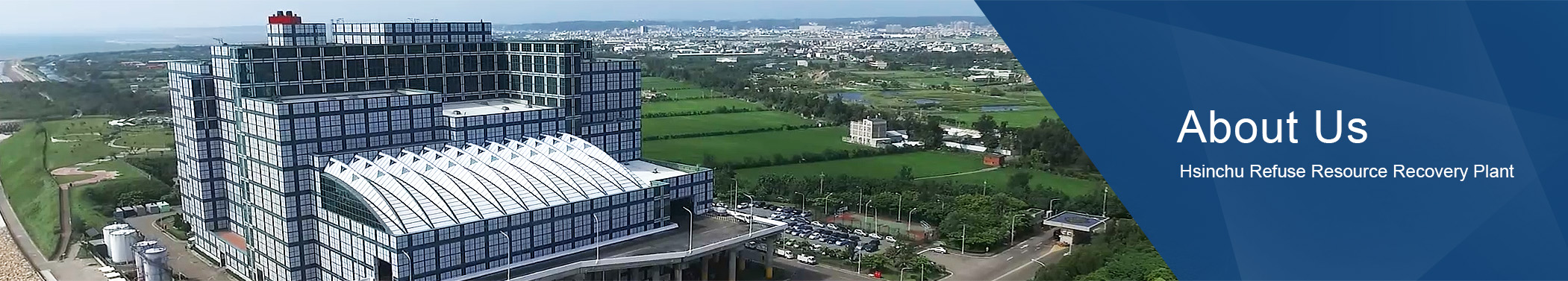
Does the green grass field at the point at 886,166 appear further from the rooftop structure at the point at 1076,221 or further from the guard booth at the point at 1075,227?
the guard booth at the point at 1075,227

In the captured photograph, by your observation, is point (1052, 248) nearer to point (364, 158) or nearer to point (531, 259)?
point (531, 259)

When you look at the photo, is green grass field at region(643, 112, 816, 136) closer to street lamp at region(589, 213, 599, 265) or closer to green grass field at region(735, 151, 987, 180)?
green grass field at region(735, 151, 987, 180)

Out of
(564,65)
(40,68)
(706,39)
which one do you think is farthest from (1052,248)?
(706,39)

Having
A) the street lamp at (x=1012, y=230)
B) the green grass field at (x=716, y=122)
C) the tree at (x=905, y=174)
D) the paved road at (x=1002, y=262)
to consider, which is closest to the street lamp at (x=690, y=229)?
the paved road at (x=1002, y=262)

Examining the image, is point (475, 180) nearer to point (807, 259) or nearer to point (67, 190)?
point (807, 259)

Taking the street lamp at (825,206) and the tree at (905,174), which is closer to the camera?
the street lamp at (825,206)
